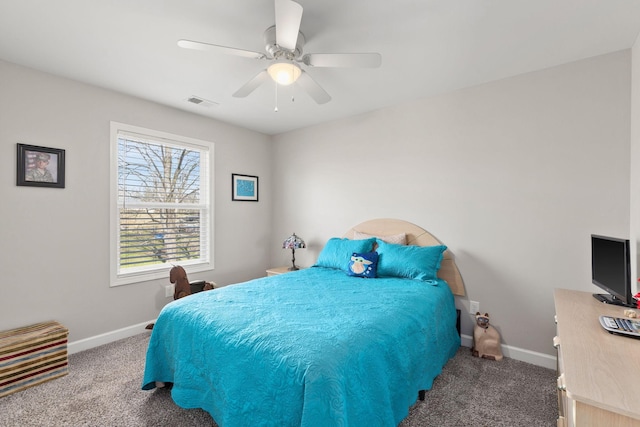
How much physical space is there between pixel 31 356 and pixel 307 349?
2272 mm

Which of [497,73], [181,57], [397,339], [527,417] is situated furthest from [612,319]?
[181,57]

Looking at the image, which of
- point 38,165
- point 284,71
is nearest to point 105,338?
point 38,165

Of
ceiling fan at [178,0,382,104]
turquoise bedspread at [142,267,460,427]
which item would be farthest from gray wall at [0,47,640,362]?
ceiling fan at [178,0,382,104]

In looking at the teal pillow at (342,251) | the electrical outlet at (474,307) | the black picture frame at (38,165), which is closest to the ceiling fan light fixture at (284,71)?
the teal pillow at (342,251)

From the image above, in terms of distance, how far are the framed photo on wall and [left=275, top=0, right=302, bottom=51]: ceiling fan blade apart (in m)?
2.53

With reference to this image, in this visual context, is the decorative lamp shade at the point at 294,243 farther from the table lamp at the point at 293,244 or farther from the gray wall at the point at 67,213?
the gray wall at the point at 67,213

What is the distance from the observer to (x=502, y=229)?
8.86 feet

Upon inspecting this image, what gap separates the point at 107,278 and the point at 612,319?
380 centimetres

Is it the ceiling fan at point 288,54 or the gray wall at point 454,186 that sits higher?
the ceiling fan at point 288,54

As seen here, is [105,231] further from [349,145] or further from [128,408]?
[349,145]

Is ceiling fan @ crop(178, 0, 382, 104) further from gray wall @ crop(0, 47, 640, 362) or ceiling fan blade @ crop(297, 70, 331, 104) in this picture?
gray wall @ crop(0, 47, 640, 362)

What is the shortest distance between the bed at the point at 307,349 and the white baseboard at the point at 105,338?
1.19m

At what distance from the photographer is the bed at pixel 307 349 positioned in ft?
4.39

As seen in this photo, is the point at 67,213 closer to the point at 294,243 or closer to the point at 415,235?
the point at 294,243
